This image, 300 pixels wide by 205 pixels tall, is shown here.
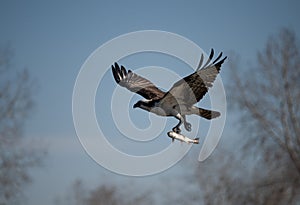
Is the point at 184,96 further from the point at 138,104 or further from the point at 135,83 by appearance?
the point at 135,83

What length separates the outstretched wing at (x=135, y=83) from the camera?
902cm

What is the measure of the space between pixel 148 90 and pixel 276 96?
9.98 metres

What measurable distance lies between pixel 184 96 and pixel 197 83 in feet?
1.09

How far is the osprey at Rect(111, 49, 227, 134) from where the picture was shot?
826cm

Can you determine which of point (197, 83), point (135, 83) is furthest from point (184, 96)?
point (135, 83)

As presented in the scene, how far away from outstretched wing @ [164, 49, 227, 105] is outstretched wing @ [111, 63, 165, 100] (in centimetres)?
36

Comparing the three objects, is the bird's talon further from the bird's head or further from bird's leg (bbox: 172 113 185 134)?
the bird's head

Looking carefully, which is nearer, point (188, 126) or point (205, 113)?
point (188, 126)

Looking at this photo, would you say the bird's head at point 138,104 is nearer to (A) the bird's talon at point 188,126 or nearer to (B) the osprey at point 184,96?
(B) the osprey at point 184,96

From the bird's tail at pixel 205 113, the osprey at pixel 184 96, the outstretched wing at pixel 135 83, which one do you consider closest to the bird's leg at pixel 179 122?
the osprey at pixel 184 96

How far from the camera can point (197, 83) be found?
8773 millimetres

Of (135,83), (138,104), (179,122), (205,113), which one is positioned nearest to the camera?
(179,122)

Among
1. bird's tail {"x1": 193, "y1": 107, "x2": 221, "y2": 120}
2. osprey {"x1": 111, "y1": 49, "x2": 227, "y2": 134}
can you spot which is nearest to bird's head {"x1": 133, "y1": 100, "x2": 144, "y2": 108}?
osprey {"x1": 111, "y1": 49, "x2": 227, "y2": 134}

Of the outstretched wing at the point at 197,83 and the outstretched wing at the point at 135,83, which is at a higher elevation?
the outstretched wing at the point at 135,83
